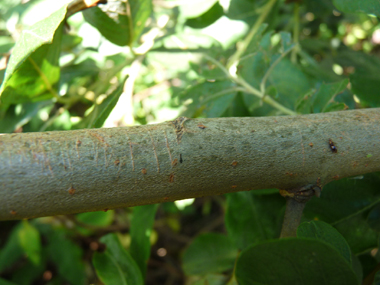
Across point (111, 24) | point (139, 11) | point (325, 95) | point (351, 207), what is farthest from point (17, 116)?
point (351, 207)

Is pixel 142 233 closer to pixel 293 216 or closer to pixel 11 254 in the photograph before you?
pixel 293 216

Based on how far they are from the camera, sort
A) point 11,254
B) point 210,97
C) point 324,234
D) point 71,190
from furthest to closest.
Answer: point 11,254
point 210,97
point 324,234
point 71,190

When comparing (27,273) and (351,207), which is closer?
(351,207)

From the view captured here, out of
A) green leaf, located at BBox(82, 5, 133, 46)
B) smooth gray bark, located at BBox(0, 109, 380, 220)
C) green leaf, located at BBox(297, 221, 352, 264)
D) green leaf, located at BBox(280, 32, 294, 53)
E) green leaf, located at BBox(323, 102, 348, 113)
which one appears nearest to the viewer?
smooth gray bark, located at BBox(0, 109, 380, 220)

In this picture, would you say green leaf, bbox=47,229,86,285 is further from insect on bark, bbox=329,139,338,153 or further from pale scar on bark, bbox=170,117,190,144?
insect on bark, bbox=329,139,338,153

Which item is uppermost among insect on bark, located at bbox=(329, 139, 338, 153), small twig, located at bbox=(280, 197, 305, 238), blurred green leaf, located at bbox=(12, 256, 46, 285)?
insect on bark, located at bbox=(329, 139, 338, 153)

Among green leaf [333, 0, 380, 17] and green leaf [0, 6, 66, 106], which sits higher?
green leaf [333, 0, 380, 17]

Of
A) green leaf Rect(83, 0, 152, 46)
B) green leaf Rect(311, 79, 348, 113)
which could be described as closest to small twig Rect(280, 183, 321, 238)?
green leaf Rect(311, 79, 348, 113)
